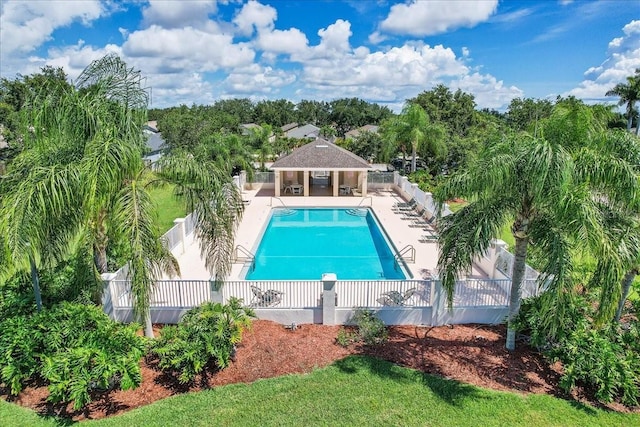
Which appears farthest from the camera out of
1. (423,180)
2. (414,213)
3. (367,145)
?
(367,145)

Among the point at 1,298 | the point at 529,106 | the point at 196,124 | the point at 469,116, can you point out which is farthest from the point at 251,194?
the point at 529,106

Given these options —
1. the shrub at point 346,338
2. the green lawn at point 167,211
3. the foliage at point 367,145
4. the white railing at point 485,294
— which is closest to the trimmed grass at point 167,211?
the green lawn at point 167,211

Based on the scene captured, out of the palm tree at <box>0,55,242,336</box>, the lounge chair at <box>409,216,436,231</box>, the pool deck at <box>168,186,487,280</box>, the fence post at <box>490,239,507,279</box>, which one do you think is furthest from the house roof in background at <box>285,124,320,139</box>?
the palm tree at <box>0,55,242,336</box>

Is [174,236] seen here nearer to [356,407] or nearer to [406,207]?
[356,407]

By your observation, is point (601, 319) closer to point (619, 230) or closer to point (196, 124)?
point (619, 230)

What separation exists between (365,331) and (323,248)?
8.48m

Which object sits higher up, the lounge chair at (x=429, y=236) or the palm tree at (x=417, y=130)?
the palm tree at (x=417, y=130)

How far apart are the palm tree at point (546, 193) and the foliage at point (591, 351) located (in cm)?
107

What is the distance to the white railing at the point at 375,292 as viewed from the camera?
10000mm

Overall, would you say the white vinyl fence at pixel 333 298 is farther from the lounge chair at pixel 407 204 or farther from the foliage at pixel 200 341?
the lounge chair at pixel 407 204

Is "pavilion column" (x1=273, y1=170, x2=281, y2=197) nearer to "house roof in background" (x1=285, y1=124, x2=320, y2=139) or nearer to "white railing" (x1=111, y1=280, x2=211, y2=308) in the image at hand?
"white railing" (x1=111, y1=280, x2=211, y2=308)

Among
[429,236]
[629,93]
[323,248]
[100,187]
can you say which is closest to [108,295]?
[100,187]

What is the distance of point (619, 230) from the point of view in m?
6.84

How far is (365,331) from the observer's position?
9078 mm
